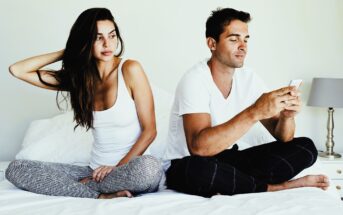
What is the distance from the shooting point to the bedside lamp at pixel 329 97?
275cm

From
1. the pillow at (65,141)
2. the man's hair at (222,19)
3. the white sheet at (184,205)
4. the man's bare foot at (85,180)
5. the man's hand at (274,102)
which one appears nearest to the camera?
the white sheet at (184,205)

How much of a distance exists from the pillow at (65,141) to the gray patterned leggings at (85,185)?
1.76 feet

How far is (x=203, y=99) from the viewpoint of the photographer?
1.80 m

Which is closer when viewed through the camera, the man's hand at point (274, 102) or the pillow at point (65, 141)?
the man's hand at point (274, 102)

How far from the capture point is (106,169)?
69.9 inches

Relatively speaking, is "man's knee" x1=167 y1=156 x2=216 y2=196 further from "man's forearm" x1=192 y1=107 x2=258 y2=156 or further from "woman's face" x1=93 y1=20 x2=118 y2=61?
"woman's face" x1=93 y1=20 x2=118 y2=61

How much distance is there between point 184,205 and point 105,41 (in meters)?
0.81

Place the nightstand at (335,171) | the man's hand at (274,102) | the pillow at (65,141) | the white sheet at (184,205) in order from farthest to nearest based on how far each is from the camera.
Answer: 1. the nightstand at (335,171)
2. the pillow at (65,141)
3. the man's hand at (274,102)
4. the white sheet at (184,205)

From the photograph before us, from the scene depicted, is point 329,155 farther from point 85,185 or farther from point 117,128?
point 85,185

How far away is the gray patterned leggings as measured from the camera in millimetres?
1635

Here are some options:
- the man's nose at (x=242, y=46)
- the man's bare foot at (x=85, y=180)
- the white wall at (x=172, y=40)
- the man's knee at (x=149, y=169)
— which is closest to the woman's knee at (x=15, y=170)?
the man's bare foot at (x=85, y=180)

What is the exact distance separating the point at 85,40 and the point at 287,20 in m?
1.56

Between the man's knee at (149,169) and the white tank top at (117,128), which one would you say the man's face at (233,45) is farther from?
the man's knee at (149,169)

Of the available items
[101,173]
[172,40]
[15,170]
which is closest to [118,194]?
[101,173]
